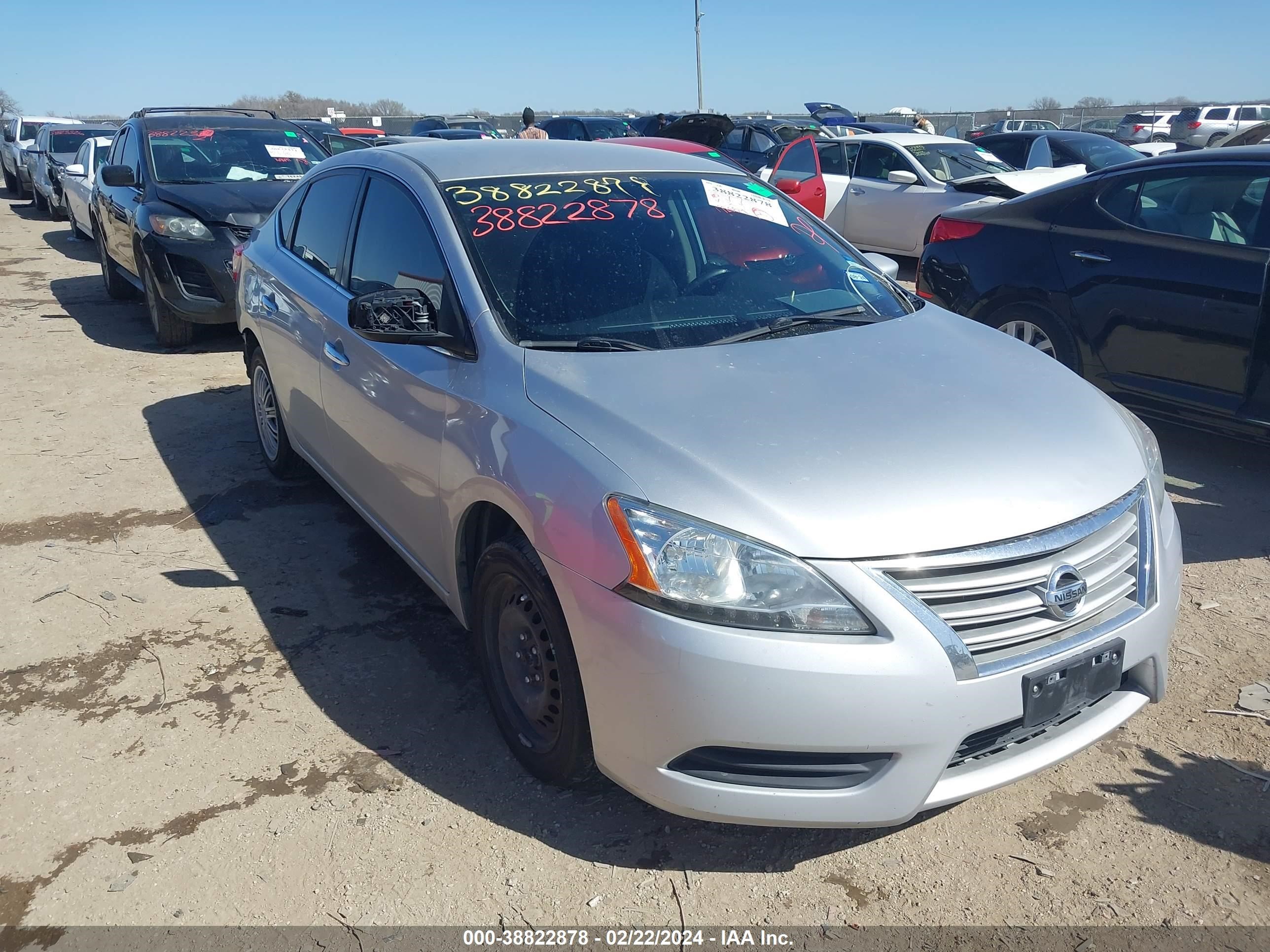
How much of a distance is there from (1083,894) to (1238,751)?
2.86 ft

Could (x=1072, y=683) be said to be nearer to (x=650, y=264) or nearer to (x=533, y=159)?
(x=650, y=264)

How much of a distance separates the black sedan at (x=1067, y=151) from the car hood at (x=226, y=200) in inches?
325

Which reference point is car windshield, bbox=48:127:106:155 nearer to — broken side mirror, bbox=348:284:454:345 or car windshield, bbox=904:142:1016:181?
car windshield, bbox=904:142:1016:181

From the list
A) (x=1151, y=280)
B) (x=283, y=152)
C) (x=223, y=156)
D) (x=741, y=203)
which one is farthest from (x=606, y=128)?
(x=741, y=203)

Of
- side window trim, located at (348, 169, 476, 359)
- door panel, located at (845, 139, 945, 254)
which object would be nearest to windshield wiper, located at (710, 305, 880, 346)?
side window trim, located at (348, 169, 476, 359)

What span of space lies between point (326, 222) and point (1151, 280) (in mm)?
3985

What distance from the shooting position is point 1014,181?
1001 cm

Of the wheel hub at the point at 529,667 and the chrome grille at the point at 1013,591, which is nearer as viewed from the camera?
the chrome grille at the point at 1013,591

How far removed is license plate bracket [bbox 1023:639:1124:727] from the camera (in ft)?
7.75

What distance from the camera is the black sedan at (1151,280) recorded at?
15.7 ft

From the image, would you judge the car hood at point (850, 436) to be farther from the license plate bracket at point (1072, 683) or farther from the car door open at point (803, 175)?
the car door open at point (803, 175)

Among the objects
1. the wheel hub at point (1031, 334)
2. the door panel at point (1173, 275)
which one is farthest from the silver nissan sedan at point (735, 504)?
the wheel hub at point (1031, 334)

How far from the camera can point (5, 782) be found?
9.91 ft

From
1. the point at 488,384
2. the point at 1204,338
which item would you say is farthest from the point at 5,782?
the point at 1204,338
